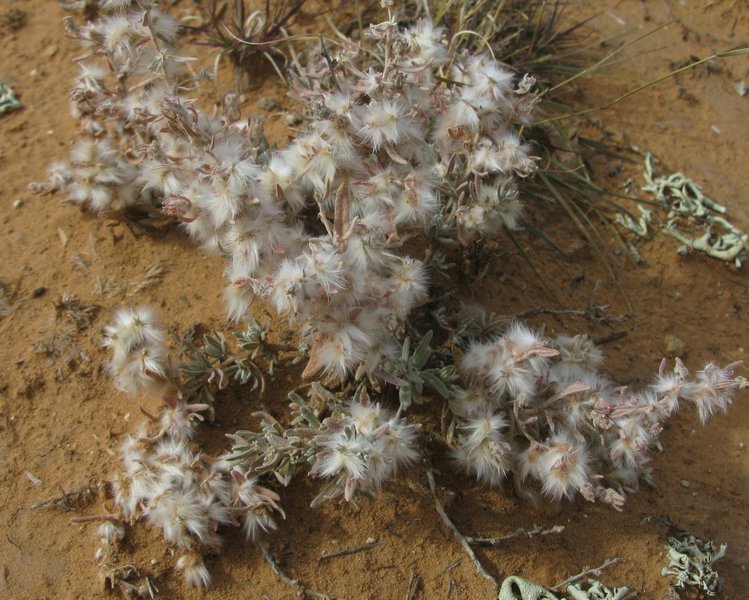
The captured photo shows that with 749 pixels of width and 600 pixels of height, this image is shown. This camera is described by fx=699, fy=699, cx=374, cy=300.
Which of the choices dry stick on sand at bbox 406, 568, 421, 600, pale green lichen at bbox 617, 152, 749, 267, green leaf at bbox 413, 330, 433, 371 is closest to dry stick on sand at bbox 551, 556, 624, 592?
dry stick on sand at bbox 406, 568, 421, 600

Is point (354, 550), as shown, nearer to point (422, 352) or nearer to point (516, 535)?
point (516, 535)

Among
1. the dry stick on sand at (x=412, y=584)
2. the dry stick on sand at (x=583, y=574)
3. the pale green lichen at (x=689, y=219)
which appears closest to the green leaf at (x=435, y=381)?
the dry stick on sand at (x=412, y=584)

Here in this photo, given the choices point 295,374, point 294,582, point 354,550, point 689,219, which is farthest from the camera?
point 689,219

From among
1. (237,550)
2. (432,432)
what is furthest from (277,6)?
(237,550)

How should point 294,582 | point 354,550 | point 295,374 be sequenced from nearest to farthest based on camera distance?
point 294,582
point 354,550
point 295,374

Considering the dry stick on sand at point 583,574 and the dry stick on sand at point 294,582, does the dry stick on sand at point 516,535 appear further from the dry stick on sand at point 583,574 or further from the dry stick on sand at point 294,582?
the dry stick on sand at point 294,582

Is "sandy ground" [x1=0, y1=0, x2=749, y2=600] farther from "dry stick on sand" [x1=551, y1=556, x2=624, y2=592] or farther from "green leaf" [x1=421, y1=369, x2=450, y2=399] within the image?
"green leaf" [x1=421, y1=369, x2=450, y2=399]

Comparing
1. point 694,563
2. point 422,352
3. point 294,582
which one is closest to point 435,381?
point 422,352
